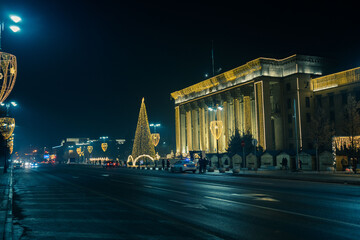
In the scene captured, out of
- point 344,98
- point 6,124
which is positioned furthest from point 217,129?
point 344,98

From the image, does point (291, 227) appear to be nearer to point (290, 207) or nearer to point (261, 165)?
point (290, 207)

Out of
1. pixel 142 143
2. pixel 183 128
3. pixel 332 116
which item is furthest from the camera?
pixel 183 128

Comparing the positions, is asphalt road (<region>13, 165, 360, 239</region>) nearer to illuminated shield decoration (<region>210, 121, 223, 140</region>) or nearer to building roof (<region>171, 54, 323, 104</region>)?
illuminated shield decoration (<region>210, 121, 223, 140</region>)

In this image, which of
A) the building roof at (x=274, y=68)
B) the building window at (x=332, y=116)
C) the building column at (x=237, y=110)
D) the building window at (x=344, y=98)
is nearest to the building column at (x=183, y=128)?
the building roof at (x=274, y=68)

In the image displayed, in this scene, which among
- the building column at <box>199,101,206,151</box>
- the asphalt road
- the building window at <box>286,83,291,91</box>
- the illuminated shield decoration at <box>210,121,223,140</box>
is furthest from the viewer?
the building column at <box>199,101,206,151</box>

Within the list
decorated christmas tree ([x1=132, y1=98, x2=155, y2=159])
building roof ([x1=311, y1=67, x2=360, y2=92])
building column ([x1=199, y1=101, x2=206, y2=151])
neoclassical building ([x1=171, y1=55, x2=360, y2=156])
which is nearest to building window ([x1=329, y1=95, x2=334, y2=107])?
neoclassical building ([x1=171, y1=55, x2=360, y2=156])

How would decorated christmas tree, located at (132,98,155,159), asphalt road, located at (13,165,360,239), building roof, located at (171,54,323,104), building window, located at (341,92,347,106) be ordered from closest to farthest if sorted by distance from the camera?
asphalt road, located at (13,165,360,239) → building window, located at (341,92,347,106) → decorated christmas tree, located at (132,98,155,159) → building roof, located at (171,54,323,104)

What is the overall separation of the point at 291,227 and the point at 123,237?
3.87 meters

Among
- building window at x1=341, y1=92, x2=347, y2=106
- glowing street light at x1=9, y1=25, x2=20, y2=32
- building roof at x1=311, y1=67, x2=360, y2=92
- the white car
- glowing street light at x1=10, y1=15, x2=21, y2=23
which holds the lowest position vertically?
the white car

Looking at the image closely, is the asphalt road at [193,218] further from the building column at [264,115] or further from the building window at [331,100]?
the building column at [264,115]

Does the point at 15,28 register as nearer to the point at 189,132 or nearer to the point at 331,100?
the point at 331,100

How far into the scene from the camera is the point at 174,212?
11336 mm

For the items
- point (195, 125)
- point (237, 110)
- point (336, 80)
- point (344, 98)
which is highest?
point (336, 80)

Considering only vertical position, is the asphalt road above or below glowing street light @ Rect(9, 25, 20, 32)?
below
